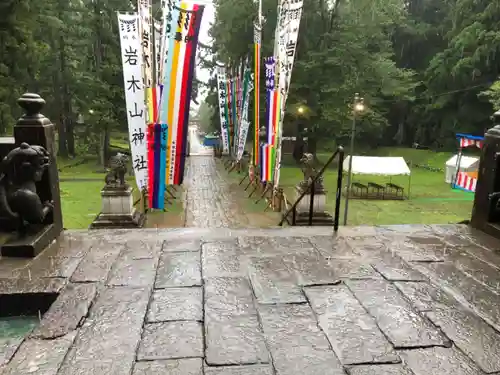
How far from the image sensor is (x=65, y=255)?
164 inches

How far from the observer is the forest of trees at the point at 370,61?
2319cm

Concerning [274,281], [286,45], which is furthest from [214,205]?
[274,281]

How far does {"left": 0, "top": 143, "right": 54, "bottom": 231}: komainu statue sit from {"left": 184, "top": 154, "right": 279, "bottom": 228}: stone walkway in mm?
7526

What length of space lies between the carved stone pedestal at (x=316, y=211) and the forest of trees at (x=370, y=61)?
482 inches

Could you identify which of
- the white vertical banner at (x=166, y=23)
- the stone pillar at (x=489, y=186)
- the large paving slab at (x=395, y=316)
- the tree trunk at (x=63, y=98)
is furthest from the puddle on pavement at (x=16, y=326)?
the tree trunk at (x=63, y=98)

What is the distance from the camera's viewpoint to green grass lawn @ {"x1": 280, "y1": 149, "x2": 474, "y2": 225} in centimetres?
1393

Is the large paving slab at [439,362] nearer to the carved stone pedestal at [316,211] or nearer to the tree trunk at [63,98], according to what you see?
the carved stone pedestal at [316,211]

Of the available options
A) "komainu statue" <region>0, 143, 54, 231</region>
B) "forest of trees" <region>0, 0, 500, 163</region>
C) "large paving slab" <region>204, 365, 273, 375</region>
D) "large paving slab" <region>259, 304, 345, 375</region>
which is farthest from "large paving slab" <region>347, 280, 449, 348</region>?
"forest of trees" <region>0, 0, 500, 163</region>

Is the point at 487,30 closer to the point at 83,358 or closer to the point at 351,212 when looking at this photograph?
the point at 351,212

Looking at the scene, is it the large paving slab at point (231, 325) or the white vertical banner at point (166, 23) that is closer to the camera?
the large paving slab at point (231, 325)

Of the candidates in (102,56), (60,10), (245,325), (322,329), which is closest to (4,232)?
(245,325)

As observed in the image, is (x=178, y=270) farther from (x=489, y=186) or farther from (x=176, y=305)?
(x=489, y=186)

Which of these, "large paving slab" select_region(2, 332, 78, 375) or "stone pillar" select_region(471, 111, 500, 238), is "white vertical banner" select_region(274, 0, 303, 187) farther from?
"large paving slab" select_region(2, 332, 78, 375)

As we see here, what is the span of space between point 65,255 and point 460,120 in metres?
31.2
